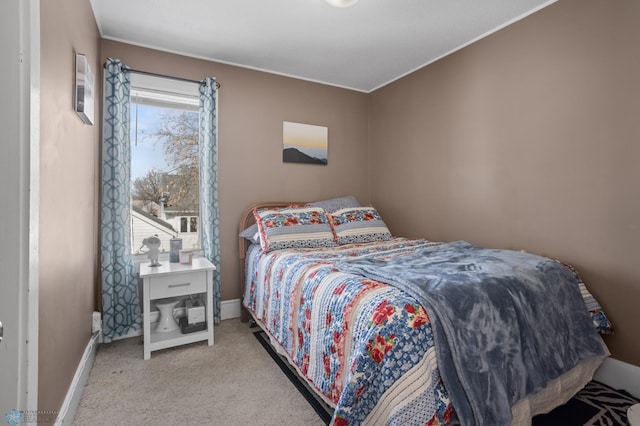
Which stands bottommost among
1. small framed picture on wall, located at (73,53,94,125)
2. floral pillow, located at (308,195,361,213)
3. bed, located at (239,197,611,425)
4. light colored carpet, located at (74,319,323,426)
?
light colored carpet, located at (74,319,323,426)

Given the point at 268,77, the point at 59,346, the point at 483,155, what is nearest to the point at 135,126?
the point at 268,77

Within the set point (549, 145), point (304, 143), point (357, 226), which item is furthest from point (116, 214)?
point (549, 145)

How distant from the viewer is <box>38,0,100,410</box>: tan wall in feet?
4.06

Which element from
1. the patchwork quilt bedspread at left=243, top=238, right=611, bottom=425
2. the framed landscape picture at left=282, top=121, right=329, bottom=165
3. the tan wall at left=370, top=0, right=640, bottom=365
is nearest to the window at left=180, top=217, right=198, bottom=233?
the framed landscape picture at left=282, top=121, right=329, bottom=165

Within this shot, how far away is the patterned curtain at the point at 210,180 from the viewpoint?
2.87 m

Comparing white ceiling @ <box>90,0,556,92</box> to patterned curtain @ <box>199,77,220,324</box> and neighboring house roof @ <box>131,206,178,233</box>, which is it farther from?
neighboring house roof @ <box>131,206,178,233</box>

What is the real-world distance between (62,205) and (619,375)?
326cm

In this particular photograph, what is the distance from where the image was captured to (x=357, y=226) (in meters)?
3.00

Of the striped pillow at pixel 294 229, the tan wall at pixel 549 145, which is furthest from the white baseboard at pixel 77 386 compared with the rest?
the tan wall at pixel 549 145

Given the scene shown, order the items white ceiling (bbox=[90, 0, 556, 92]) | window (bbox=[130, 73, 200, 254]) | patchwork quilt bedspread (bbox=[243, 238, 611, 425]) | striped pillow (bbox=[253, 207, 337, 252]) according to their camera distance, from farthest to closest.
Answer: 1. window (bbox=[130, 73, 200, 254])
2. striped pillow (bbox=[253, 207, 337, 252])
3. white ceiling (bbox=[90, 0, 556, 92])
4. patchwork quilt bedspread (bbox=[243, 238, 611, 425])

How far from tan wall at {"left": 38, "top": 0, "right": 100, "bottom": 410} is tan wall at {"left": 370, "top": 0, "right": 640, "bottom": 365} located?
2826 mm

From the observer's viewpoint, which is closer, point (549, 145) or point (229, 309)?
point (549, 145)

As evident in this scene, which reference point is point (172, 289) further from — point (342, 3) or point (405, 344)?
point (342, 3)

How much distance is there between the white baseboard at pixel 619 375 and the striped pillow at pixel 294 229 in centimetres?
200
